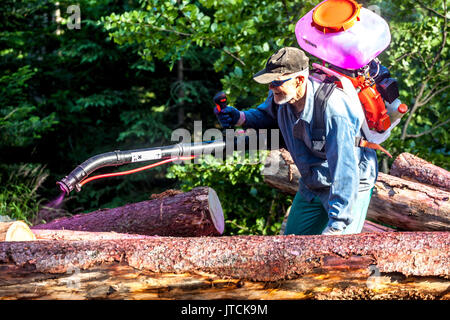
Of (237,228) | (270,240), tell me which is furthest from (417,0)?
(270,240)

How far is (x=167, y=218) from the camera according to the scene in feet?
12.7

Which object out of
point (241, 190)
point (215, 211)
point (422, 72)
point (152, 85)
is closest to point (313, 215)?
point (215, 211)

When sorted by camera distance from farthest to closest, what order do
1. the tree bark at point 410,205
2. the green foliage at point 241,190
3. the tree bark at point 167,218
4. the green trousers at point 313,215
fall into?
the green foliage at point 241,190, the tree bark at point 410,205, the tree bark at point 167,218, the green trousers at point 313,215

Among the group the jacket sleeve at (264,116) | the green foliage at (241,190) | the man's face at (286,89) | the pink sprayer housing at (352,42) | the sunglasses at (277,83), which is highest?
the pink sprayer housing at (352,42)

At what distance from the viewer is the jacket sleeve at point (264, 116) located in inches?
138

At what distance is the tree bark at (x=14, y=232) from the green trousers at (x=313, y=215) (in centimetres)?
187

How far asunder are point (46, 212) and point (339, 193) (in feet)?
18.3

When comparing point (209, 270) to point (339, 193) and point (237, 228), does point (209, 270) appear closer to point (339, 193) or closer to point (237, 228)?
point (339, 193)

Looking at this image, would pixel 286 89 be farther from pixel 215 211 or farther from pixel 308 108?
pixel 215 211

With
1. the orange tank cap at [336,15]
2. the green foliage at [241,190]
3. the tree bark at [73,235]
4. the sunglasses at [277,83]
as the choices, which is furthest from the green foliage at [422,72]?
the tree bark at [73,235]

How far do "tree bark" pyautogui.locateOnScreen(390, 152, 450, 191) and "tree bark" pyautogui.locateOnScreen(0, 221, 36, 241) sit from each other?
10.8ft

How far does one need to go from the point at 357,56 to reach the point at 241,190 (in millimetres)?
3163

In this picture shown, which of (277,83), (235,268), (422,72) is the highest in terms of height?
(277,83)

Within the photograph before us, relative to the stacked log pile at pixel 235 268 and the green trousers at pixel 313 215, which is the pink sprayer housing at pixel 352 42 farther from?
the stacked log pile at pixel 235 268
